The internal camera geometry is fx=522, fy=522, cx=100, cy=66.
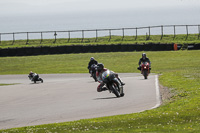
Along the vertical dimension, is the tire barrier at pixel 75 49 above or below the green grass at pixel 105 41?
below

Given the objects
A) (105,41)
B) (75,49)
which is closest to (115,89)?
(75,49)

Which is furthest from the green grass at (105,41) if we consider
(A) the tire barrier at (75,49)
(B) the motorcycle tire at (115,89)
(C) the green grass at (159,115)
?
(B) the motorcycle tire at (115,89)

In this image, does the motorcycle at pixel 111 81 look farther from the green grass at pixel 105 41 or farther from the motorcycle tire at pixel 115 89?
the green grass at pixel 105 41

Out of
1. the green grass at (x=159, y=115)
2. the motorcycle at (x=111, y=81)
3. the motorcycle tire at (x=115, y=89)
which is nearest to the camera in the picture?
the green grass at (x=159, y=115)

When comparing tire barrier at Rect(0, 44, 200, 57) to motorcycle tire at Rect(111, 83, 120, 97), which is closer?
motorcycle tire at Rect(111, 83, 120, 97)

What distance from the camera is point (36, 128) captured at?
1355 centimetres

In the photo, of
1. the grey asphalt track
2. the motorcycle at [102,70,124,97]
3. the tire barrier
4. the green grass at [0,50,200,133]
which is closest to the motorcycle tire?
the motorcycle at [102,70,124,97]

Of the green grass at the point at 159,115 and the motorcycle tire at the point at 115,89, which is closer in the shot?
the green grass at the point at 159,115

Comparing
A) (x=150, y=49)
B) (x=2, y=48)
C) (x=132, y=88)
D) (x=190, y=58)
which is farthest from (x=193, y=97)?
(x=2, y=48)

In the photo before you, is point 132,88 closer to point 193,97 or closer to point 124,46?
point 193,97

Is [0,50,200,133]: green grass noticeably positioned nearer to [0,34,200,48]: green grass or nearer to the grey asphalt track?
the grey asphalt track

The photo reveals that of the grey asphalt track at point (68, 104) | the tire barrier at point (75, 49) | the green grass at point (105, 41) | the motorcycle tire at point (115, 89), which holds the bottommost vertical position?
the grey asphalt track at point (68, 104)

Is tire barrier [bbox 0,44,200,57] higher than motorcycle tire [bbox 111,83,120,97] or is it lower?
higher

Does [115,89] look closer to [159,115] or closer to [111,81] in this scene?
[111,81]
